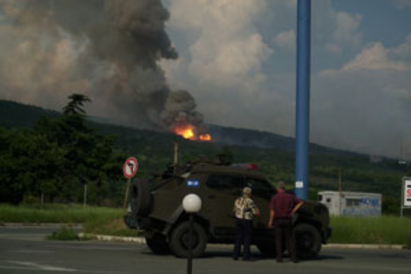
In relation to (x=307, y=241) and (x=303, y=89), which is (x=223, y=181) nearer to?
(x=307, y=241)

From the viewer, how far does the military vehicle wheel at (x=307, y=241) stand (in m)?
15.9

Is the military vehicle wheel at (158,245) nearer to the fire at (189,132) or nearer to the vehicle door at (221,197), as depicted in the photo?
the vehicle door at (221,197)

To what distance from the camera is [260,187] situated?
16.1 meters

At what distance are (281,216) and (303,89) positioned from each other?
39.2 feet

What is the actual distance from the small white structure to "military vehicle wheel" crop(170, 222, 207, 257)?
172ft

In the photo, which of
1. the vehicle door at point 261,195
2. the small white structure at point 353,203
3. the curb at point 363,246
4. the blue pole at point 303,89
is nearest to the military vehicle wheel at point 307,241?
the vehicle door at point 261,195

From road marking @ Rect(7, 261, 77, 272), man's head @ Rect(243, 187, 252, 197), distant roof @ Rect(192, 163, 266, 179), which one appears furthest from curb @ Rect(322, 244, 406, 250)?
road marking @ Rect(7, 261, 77, 272)

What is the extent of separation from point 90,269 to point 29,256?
287cm

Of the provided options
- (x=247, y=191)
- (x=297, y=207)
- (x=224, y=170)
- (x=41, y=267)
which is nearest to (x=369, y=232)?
(x=297, y=207)

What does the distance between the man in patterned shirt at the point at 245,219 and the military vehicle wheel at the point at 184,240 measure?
0.73 m

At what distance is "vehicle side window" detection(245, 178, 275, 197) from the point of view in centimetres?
1592

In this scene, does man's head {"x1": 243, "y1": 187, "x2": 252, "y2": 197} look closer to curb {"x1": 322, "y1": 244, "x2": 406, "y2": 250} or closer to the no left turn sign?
the no left turn sign

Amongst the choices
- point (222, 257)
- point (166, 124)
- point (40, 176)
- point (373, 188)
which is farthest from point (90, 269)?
point (373, 188)

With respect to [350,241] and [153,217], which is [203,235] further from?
[350,241]
